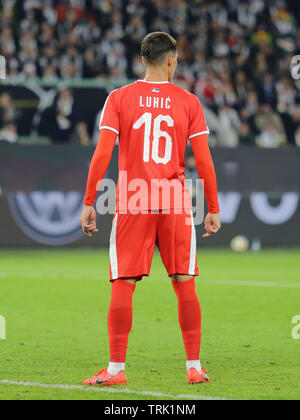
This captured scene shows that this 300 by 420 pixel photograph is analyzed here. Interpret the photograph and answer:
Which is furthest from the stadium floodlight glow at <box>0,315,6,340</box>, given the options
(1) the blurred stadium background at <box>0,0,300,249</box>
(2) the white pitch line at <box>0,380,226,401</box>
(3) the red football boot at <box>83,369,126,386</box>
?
(1) the blurred stadium background at <box>0,0,300,249</box>

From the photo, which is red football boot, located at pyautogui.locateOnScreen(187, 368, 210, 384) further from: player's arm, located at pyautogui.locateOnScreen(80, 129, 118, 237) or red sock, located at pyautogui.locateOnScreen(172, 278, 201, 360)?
player's arm, located at pyautogui.locateOnScreen(80, 129, 118, 237)

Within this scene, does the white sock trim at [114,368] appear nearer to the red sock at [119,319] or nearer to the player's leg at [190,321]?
the red sock at [119,319]

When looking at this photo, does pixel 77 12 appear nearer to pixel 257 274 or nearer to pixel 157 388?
pixel 257 274

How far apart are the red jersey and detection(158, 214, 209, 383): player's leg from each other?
0.48 ft

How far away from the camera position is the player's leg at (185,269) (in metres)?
5.90

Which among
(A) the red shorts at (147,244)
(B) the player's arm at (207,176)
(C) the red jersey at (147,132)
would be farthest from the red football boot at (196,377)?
(C) the red jersey at (147,132)

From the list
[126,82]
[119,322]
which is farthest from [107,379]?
[126,82]

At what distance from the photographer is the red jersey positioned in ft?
19.3

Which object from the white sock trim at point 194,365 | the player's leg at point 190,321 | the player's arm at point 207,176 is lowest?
the white sock trim at point 194,365

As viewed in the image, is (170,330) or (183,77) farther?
(183,77)

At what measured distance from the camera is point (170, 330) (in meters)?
8.36

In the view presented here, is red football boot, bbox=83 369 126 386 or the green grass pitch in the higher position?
red football boot, bbox=83 369 126 386

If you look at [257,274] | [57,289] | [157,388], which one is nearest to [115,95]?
[157,388]

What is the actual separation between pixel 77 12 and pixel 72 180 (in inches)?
270
